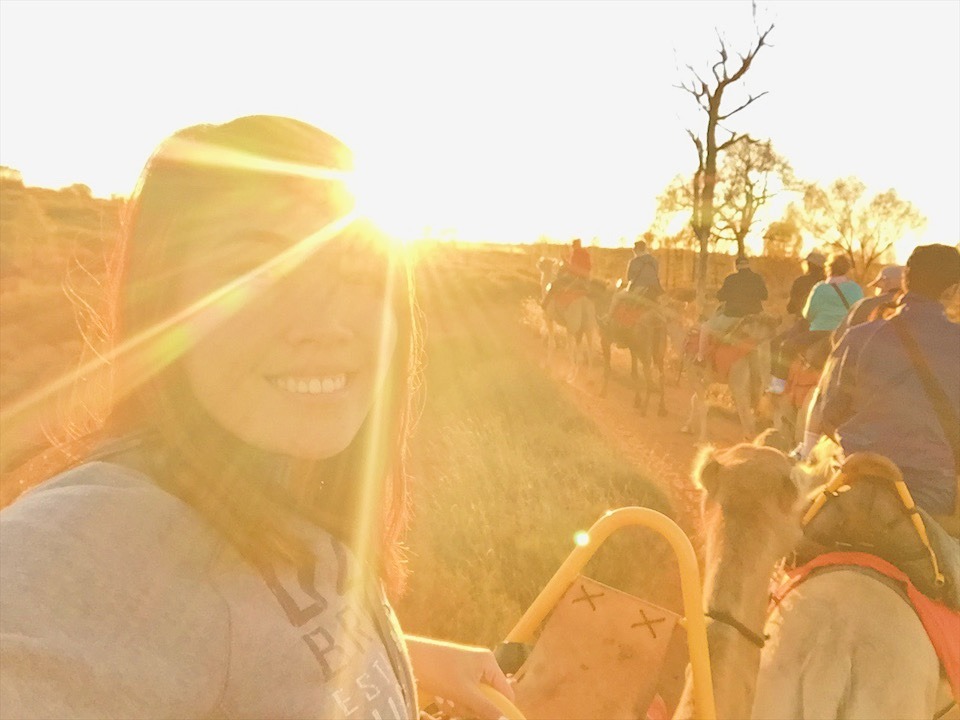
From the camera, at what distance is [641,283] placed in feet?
50.5

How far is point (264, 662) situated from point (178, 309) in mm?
538

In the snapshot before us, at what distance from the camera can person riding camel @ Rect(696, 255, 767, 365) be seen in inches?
449

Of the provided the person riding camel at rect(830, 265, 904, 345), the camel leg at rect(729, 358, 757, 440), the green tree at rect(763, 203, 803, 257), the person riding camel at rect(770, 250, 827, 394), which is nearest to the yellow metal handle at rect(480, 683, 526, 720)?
the person riding camel at rect(830, 265, 904, 345)

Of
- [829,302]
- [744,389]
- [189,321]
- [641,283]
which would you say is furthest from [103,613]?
[641,283]

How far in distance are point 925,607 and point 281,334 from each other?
2.93m

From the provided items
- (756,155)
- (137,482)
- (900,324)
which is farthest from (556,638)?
(756,155)

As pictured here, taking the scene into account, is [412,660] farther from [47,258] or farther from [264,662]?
[47,258]

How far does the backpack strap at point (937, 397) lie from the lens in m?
3.79

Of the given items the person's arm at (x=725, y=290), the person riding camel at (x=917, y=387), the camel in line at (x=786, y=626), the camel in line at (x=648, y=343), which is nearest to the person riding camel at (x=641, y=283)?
the camel in line at (x=648, y=343)

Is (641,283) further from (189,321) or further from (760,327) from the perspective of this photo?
(189,321)

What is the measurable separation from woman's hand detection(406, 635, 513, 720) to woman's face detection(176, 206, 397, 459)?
624 millimetres

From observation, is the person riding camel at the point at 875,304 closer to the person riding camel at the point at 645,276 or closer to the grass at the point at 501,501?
the grass at the point at 501,501

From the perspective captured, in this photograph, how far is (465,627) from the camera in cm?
609

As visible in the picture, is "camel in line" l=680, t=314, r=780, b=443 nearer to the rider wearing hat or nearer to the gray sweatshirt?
the rider wearing hat
